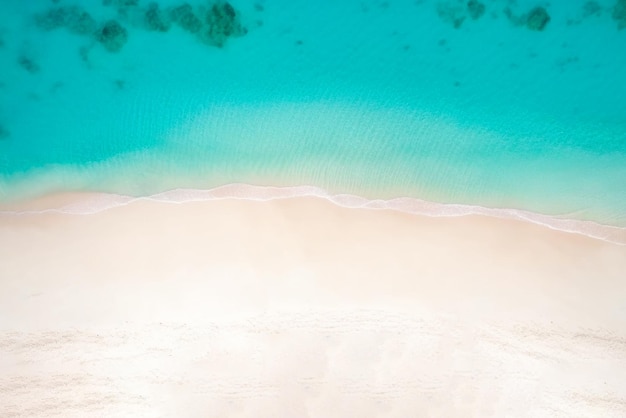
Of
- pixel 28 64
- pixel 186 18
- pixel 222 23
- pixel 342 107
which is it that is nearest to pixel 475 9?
pixel 342 107

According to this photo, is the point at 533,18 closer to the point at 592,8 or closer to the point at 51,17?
the point at 592,8

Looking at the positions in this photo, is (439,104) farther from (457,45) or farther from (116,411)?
(116,411)

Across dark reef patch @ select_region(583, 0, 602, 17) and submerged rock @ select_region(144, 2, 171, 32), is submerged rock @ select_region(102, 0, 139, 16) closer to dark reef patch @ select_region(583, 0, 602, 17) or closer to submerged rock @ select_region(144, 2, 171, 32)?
submerged rock @ select_region(144, 2, 171, 32)

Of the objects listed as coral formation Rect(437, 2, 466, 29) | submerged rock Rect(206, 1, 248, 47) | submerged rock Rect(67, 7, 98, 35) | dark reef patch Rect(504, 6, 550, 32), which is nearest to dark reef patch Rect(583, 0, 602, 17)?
dark reef patch Rect(504, 6, 550, 32)

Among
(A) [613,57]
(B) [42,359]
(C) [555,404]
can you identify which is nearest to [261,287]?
(B) [42,359]

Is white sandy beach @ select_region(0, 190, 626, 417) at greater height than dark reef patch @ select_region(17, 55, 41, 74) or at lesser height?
lesser

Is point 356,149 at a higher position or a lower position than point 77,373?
higher

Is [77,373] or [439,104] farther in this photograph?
[439,104]

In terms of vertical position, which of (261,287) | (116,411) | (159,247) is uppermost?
(159,247)
